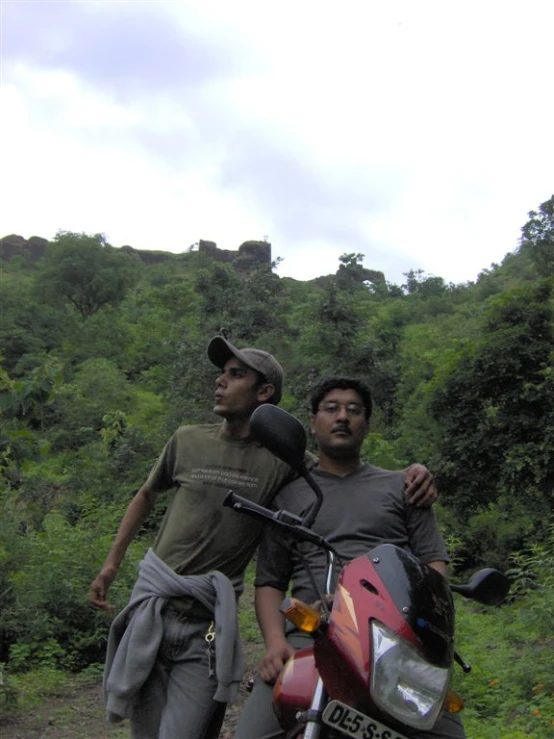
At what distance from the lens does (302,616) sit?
77.5 inches

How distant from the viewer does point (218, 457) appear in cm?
298

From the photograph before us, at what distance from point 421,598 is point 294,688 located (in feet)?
1.32

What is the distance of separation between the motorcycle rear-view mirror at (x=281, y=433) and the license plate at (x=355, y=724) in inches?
24.3

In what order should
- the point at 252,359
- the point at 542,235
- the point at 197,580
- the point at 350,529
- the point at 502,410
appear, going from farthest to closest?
the point at 542,235
the point at 502,410
the point at 252,359
the point at 197,580
the point at 350,529

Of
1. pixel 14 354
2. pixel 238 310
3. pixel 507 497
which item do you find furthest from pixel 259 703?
pixel 14 354

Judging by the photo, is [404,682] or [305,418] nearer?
[404,682]

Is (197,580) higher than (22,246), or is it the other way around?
(22,246)

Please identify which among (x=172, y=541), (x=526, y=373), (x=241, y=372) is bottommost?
(x=172, y=541)

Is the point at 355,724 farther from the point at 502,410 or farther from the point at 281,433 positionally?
the point at 502,410

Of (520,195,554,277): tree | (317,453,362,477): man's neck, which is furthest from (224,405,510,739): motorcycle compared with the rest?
(520,195,554,277): tree

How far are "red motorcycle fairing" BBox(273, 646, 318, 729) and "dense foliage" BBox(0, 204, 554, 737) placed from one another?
2154mm

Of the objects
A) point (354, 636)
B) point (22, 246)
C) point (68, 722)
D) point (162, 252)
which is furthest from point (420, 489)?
point (162, 252)

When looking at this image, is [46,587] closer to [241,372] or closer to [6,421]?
[6,421]

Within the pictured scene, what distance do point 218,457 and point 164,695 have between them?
762mm
